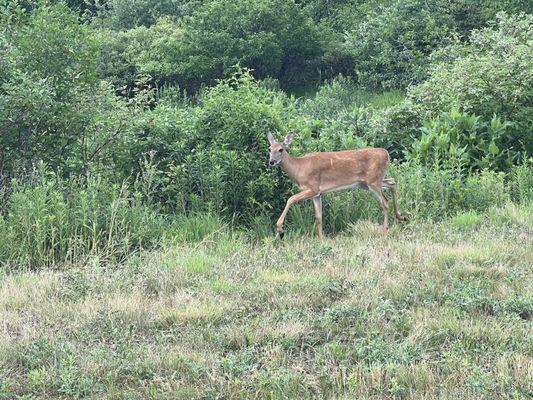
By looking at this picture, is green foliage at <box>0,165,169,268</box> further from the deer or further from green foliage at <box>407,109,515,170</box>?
green foliage at <box>407,109,515,170</box>

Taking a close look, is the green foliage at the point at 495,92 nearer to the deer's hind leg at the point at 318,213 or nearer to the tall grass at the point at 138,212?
the tall grass at the point at 138,212

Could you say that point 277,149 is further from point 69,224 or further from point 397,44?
point 397,44

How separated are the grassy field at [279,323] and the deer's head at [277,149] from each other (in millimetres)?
1443

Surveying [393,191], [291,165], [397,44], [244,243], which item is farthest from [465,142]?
[397,44]

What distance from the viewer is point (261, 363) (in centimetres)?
557

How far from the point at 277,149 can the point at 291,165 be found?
0.30 metres

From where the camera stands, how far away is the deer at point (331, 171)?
9.89 m

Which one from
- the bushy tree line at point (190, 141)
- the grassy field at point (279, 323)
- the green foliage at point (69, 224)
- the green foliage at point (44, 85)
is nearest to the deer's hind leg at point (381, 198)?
the bushy tree line at point (190, 141)

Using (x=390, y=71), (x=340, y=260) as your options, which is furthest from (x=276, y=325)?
(x=390, y=71)

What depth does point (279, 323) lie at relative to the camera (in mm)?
6195

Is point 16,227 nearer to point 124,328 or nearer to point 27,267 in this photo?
point 27,267

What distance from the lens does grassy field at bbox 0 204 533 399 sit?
520cm

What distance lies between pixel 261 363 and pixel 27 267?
3.51m

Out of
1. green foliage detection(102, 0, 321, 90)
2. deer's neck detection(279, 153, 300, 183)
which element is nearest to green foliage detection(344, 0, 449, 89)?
green foliage detection(102, 0, 321, 90)
